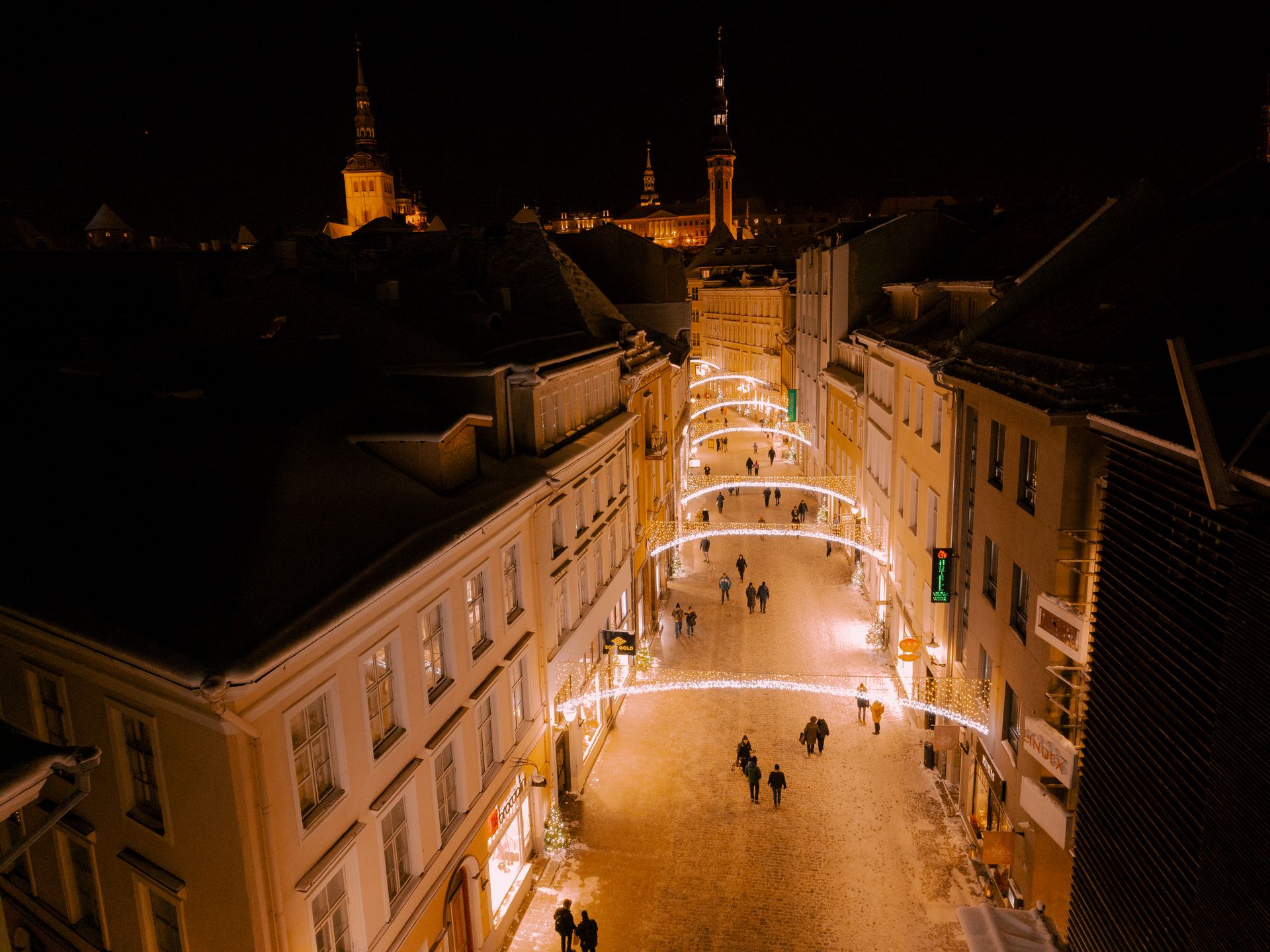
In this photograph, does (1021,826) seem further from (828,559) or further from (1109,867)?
(828,559)

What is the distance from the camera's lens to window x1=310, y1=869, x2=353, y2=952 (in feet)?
35.4

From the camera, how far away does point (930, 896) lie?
17.4 meters

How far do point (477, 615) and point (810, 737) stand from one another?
38.2 feet

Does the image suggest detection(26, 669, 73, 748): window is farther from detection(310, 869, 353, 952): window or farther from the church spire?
the church spire

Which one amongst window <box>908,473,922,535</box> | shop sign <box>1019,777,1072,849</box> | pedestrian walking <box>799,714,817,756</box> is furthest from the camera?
window <box>908,473,922,535</box>

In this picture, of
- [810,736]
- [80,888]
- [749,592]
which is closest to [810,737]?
[810,736]

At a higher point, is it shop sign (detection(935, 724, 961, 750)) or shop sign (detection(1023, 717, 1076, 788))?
shop sign (detection(1023, 717, 1076, 788))

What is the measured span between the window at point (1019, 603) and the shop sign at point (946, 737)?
15.7ft

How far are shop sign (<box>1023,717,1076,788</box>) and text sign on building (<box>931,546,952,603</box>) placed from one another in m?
5.53

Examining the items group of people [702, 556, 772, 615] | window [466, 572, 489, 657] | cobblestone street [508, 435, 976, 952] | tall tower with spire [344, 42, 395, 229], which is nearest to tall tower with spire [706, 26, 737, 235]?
tall tower with spire [344, 42, 395, 229]

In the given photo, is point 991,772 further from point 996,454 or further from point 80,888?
point 80,888

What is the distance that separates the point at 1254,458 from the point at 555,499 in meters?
13.4

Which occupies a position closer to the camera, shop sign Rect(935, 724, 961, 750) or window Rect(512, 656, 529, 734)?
window Rect(512, 656, 529, 734)

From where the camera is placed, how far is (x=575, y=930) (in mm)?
16250
